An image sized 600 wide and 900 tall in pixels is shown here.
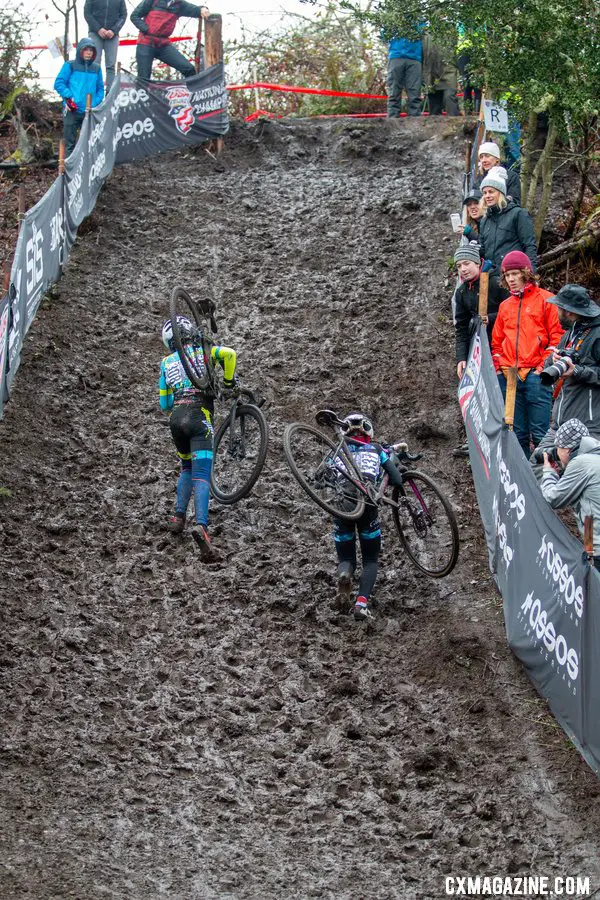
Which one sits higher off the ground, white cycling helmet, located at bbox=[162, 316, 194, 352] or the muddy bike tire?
white cycling helmet, located at bbox=[162, 316, 194, 352]

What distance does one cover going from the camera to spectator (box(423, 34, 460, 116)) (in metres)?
18.6

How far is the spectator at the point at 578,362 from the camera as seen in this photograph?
764 cm

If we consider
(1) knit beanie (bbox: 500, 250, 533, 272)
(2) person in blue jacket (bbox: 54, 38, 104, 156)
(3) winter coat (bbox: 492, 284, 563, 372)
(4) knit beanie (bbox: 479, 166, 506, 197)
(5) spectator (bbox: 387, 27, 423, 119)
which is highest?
(5) spectator (bbox: 387, 27, 423, 119)

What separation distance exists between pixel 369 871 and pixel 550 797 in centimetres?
126

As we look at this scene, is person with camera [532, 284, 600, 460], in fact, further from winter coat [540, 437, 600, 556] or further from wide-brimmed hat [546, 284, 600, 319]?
winter coat [540, 437, 600, 556]

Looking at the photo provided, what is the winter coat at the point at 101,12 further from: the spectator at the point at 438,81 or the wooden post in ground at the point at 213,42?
the spectator at the point at 438,81

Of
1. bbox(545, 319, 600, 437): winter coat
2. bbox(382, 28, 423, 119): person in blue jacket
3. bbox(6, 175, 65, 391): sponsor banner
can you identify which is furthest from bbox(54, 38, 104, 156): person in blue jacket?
bbox(545, 319, 600, 437): winter coat

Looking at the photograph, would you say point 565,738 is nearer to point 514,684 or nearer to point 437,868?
point 514,684

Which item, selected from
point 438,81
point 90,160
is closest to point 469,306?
point 90,160

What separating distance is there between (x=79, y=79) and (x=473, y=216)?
320 inches

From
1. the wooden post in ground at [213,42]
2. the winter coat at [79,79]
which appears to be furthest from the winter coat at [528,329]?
the wooden post in ground at [213,42]

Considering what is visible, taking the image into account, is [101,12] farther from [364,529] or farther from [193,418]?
[364,529]

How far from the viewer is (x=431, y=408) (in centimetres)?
1171

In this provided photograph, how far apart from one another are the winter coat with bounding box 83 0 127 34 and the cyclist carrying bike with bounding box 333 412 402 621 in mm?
11406
